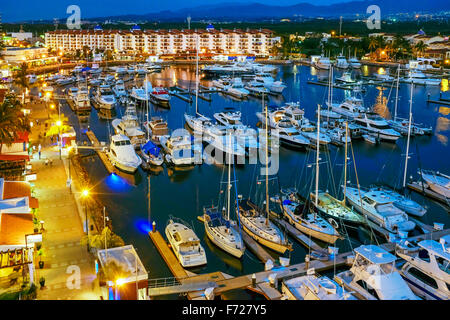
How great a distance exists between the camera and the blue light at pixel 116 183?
2259 centimetres

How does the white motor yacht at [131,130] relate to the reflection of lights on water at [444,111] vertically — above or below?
below

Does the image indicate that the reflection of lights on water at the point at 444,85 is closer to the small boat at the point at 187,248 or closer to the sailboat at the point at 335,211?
the sailboat at the point at 335,211

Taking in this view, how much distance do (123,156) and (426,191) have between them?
49.4ft

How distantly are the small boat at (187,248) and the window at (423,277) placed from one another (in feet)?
20.9

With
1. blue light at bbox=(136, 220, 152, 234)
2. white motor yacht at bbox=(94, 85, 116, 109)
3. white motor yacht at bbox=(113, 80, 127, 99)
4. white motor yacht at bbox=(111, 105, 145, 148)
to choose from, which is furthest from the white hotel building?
blue light at bbox=(136, 220, 152, 234)

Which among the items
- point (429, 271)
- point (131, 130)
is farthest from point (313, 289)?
point (131, 130)

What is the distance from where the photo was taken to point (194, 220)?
19.2m

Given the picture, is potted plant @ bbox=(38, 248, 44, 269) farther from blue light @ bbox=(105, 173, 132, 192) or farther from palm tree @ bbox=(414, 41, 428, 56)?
palm tree @ bbox=(414, 41, 428, 56)

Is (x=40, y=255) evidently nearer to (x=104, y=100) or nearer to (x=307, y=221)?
(x=307, y=221)

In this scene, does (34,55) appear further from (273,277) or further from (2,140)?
(273,277)

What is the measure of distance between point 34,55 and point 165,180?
5715cm

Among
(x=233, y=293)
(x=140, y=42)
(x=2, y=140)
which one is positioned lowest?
(x=233, y=293)

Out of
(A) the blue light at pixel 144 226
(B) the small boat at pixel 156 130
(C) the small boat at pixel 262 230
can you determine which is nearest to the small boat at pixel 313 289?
(C) the small boat at pixel 262 230
